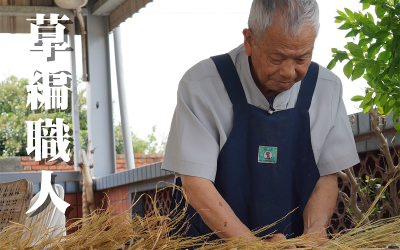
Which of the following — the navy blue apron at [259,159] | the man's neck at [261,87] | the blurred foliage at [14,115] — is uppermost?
the blurred foliage at [14,115]

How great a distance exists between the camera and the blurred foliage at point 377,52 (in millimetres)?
1323

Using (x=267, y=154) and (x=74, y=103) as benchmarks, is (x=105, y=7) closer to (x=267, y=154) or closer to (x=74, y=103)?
(x=74, y=103)

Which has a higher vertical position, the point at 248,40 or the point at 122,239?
the point at 248,40

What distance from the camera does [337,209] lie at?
7.12ft

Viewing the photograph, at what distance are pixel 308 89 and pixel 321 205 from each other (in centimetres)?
32

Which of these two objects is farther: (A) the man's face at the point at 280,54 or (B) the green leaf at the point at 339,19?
(B) the green leaf at the point at 339,19

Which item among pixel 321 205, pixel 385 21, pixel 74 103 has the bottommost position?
pixel 321 205

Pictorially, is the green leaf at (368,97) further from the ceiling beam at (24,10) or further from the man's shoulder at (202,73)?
the ceiling beam at (24,10)

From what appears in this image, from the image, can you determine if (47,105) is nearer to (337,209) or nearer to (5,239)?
(337,209)

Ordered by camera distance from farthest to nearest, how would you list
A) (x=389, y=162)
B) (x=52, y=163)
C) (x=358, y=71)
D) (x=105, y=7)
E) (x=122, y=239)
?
(x=52, y=163), (x=105, y=7), (x=389, y=162), (x=358, y=71), (x=122, y=239)

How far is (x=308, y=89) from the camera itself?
1.31m

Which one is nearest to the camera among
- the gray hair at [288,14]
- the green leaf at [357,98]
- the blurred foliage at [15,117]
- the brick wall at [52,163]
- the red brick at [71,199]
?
the gray hair at [288,14]

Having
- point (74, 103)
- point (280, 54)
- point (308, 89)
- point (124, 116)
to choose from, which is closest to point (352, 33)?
point (308, 89)

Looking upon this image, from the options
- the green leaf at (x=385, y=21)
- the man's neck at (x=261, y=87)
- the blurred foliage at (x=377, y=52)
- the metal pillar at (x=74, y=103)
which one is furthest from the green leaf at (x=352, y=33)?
the metal pillar at (x=74, y=103)
